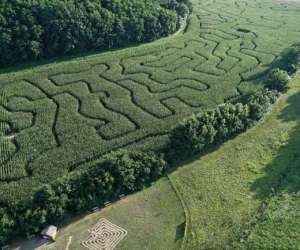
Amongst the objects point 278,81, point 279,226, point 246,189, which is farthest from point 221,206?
point 278,81

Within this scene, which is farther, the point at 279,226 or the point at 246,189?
the point at 246,189

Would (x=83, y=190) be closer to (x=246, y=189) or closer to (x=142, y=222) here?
(x=142, y=222)

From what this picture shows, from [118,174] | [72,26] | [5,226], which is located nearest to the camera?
[5,226]

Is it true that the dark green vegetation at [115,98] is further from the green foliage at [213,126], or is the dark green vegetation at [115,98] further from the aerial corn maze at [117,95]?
the green foliage at [213,126]

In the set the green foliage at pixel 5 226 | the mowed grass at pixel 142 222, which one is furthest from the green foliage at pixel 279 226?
the green foliage at pixel 5 226

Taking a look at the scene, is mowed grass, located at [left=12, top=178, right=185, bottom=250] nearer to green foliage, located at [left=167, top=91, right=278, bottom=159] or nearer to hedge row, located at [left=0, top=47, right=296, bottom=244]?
hedge row, located at [left=0, top=47, right=296, bottom=244]

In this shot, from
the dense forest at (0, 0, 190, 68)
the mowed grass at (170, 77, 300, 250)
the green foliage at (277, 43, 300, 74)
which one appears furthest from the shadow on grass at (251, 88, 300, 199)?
the dense forest at (0, 0, 190, 68)

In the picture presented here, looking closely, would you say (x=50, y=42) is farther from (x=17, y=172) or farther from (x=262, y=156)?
(x=262, y=156)
